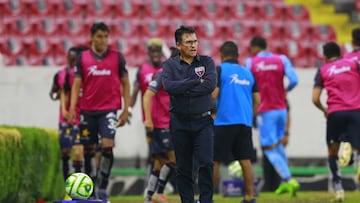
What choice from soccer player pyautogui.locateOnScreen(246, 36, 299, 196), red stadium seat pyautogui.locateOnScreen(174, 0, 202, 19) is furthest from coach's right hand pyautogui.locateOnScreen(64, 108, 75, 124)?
red stadium seat pyautogui.locateOnScreen(174, 0, 202, 19)

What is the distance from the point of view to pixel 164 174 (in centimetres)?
1443

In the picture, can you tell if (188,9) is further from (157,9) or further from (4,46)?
(4,46)

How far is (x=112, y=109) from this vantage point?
1386cm

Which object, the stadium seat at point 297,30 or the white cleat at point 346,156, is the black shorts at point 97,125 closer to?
the white cleat at point 346,156

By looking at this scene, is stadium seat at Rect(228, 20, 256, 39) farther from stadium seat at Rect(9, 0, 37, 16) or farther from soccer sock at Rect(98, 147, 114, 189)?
soccer sock at Rect(98, 147, 114, 189)

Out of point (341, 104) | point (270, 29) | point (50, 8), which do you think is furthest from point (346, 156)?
point (50, 8)

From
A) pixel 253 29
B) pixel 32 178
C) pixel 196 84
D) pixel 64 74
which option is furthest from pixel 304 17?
pixel 196 84

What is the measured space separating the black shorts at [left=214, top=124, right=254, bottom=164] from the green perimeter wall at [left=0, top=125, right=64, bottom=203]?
2.59m

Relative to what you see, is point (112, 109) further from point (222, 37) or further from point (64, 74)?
point (222, 37)

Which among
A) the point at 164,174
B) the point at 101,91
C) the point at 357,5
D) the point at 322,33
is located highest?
the point at 357,5

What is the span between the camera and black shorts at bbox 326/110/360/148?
571 inches

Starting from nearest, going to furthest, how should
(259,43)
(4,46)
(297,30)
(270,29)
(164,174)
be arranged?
(164,174), (259,43), (4,46), (270,29), (297,30)

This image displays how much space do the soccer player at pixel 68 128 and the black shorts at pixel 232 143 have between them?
6.75ft

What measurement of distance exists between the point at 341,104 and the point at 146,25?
9.46 meters
